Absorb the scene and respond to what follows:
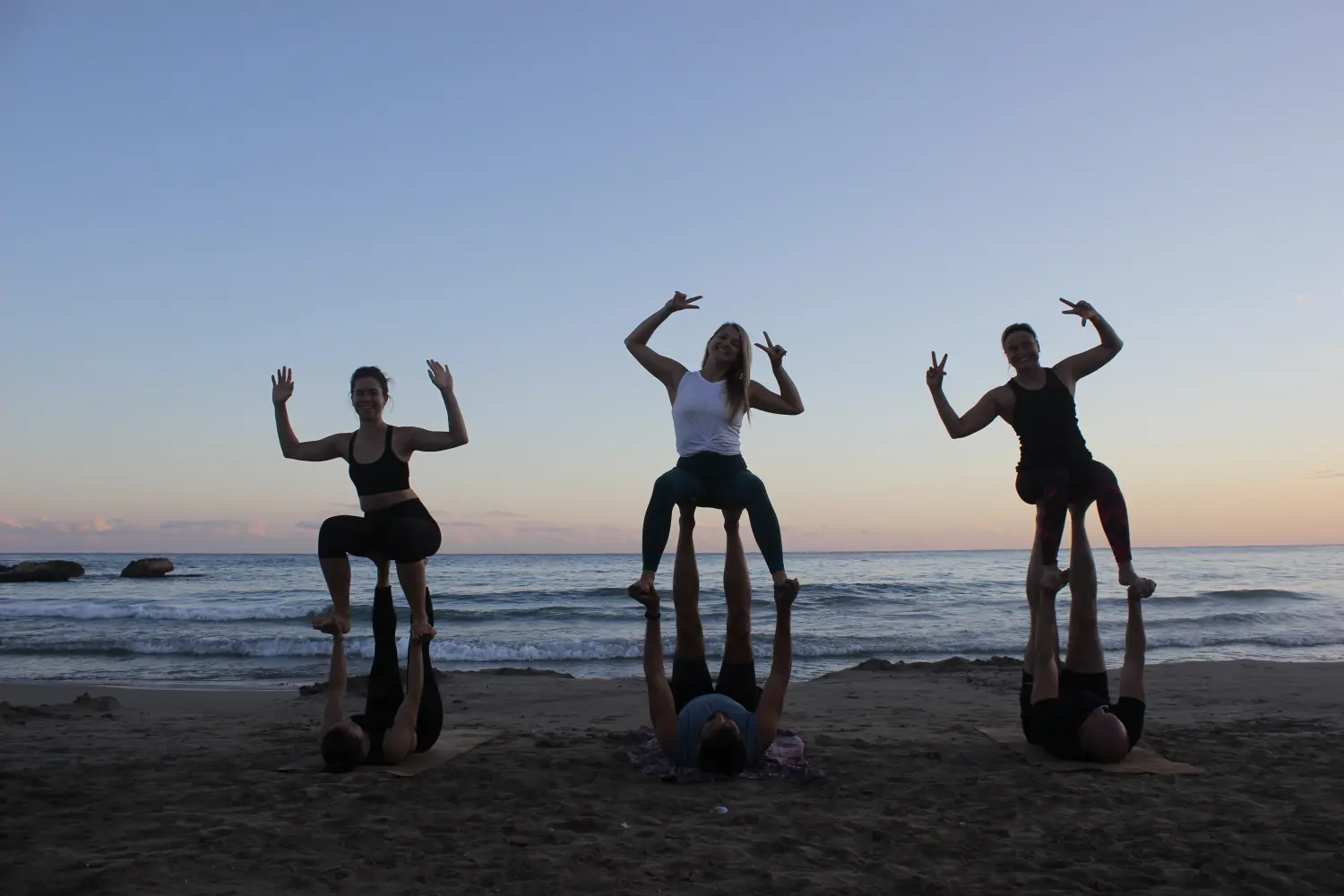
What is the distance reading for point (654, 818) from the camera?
163 inches

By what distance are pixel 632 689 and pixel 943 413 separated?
515 centimetres

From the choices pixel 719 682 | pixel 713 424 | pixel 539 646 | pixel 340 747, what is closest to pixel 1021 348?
pixel 713 424

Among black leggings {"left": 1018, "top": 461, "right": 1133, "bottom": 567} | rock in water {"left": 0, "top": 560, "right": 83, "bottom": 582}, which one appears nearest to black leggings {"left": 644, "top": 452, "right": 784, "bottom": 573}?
black leggings {"left": 1018, "top": 461, "right": 1133, "bottom": 567}

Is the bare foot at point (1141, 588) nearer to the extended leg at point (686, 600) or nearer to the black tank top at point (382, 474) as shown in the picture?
the extended leg at point (686, 600)

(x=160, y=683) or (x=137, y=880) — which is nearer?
(x=137, y=880)

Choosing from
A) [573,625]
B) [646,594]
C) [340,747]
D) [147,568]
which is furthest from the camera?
[147,568]

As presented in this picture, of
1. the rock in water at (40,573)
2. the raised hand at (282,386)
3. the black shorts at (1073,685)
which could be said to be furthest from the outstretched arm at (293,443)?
the rock in water at (40,573)

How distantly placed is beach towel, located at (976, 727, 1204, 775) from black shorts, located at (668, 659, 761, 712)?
168 centimetres

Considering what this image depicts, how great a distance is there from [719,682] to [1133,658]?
7.97ft

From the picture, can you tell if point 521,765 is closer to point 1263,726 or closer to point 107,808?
point 107,808

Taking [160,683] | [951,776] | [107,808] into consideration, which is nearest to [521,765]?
[107,808]

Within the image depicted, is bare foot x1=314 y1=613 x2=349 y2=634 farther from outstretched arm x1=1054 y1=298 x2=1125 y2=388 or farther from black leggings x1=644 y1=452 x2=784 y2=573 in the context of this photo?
outstretched arm x1=1054 y1=298 x2=1125 y2=388

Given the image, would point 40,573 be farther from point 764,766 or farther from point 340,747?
point 764,766

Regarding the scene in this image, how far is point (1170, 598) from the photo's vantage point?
76.8 ft
